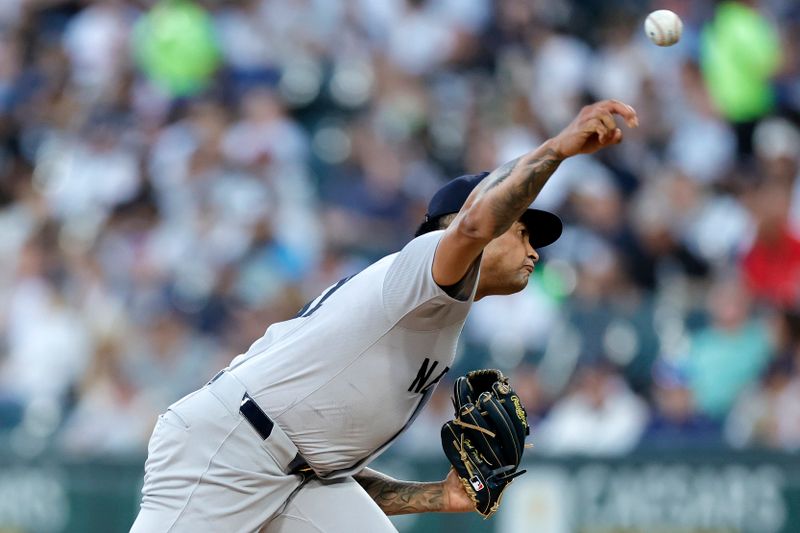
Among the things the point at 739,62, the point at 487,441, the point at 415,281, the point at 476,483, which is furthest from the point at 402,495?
the point at 739,62

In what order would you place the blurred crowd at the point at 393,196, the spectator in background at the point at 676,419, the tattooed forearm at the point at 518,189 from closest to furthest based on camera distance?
the tattooed forearm at the point at 518,189, the spectator in background at the point at 676,419, the blurred crowd at the point at 393,196

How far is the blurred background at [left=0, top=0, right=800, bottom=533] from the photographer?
778 cm

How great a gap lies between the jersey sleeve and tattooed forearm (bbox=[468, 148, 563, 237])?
0.26m

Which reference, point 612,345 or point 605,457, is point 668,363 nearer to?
point 612,345

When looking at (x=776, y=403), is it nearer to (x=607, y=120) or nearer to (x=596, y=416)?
(x=596, y=416)

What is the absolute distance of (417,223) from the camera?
32.7ft

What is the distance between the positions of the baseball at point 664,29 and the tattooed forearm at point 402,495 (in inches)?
66.0

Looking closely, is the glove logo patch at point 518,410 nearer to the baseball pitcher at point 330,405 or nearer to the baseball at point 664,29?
the baseball pitcher at point 330,405

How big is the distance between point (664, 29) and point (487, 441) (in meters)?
1.43

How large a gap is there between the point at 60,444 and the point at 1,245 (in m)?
2.75

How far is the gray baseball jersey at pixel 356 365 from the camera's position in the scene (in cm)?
417

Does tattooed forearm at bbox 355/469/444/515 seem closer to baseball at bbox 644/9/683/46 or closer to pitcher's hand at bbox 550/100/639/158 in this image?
pitcher's hand at bbox 550/100/639/158

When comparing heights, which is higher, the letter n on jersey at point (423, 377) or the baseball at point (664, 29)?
the baseball at point (664, 29)

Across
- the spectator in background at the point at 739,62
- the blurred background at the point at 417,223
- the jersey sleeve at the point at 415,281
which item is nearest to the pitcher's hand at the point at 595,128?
the jersey sleeve at the point at 415,281
